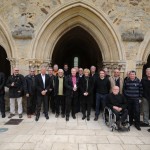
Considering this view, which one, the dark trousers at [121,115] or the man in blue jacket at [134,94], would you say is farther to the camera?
the man in blue jacket at [134,94]

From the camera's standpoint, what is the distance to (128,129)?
516 centimetres

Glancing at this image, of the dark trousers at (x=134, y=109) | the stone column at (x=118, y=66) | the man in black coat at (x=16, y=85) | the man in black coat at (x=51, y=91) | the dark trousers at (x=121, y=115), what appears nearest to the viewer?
the dark trousers at (x=121, y=115)

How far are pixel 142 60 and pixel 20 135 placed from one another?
→ 4239 millimetres

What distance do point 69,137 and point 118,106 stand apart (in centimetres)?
144

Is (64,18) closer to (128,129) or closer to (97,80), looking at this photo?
(97,80)

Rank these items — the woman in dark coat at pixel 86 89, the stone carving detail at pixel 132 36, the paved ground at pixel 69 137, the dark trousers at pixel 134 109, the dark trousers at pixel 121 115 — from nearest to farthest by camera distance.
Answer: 1. the paved ground at pixel 69 137
2. the dark trousers at pixel 121 115
3. the dark trousers at pixel 134 109
4. the woman in dark coat at pixel 86 89
5. the stone carving detail at pixel 132 36

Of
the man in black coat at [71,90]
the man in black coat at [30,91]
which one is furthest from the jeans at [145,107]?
the man in black coat at [30,91]

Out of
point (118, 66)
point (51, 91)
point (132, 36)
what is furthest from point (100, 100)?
point (132, 36)

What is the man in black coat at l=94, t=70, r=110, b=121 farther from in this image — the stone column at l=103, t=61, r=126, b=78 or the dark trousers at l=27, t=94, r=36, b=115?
the dark trousers at l=27, t=94, r=36, b=115

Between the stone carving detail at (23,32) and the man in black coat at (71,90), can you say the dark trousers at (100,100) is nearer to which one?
the man in black coat at (71,90)

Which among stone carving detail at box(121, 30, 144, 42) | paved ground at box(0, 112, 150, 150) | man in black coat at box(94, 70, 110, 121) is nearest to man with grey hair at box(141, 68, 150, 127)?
paved ground at box(0, 112, 150, 150)

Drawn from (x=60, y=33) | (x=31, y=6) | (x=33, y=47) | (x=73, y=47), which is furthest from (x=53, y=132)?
(x=73, y=47)

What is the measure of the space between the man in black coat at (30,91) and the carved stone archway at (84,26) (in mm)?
736

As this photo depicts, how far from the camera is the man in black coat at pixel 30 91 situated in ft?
20.3
